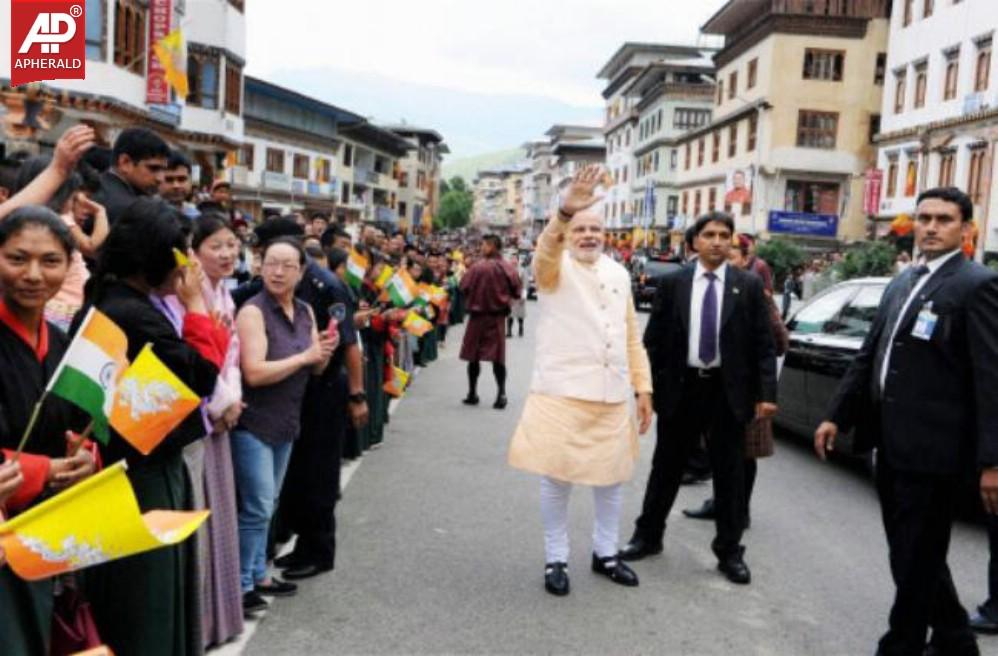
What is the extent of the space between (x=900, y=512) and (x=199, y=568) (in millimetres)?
2860

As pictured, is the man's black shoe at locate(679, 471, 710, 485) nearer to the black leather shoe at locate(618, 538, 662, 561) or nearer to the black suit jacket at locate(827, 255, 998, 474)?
the black leather shoe at locate(618, 538, 662, 561)

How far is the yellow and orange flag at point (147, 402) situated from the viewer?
2.57 metres

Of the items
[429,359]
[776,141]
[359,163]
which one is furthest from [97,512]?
[359,163]

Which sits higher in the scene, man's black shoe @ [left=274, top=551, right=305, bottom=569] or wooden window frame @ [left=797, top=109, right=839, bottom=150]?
wooden window frame @ [left=797, top=109, right=839, bottom=150]

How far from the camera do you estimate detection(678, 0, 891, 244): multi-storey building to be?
38.4 m

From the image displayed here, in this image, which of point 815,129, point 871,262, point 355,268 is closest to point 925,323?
point 355,268

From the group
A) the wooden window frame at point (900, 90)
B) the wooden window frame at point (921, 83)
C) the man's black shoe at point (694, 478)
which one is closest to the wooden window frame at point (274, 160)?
the wooden window frame at point (900, 90)

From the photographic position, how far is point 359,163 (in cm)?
5516

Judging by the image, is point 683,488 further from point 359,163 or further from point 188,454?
point 359,163

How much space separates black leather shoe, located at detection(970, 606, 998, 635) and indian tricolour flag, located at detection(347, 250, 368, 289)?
4.54 metres

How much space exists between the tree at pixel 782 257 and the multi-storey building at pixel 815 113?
370cm

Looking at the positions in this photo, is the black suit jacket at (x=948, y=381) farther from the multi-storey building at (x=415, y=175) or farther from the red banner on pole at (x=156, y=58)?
the multi-storey building at (x=415, y=175)

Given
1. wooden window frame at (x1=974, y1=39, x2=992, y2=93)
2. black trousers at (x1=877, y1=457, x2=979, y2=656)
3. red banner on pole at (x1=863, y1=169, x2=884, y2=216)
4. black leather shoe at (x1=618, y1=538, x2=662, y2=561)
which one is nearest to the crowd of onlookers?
black leather shoe at (x1=618, y1=538, x2=662, y2=561)

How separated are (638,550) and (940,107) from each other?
29527 mm
